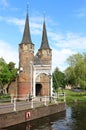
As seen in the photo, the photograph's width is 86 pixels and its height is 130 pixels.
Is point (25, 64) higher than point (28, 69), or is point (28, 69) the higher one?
point (25, 64)

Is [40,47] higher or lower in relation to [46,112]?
higher

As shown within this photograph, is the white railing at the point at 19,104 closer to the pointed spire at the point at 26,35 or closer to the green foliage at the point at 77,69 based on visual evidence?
the pointed spire at the point at 26,35

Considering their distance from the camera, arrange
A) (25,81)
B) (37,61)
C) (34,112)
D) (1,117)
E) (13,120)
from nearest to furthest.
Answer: (1,117)
(13,120)
(34,112)
(25,81)
(37,61)

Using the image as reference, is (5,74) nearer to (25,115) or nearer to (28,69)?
(28,69)

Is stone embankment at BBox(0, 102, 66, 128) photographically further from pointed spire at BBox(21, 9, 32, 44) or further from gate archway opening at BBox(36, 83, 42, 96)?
gate archway opening at BBox(36, 83, 42, 96)

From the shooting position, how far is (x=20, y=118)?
26812 mm

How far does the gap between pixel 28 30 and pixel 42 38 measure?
615 centimetres

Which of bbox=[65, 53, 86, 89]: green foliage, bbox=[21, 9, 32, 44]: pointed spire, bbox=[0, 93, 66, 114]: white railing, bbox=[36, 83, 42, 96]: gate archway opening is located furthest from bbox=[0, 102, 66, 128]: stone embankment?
bbox=[65, 53, 86, 89]: green foliage

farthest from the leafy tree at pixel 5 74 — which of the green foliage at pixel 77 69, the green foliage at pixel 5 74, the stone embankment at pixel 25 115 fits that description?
the green foliage at pixel 77 69

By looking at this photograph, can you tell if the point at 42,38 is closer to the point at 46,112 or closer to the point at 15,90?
the point at 15,90


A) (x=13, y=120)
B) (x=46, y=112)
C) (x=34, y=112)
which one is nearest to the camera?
(x=13, y=120)

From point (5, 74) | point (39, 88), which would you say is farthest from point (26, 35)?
point (39, 88)

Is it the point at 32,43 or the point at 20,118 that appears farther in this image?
the point at 32,43

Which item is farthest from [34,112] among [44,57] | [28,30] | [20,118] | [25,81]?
[44,57]
